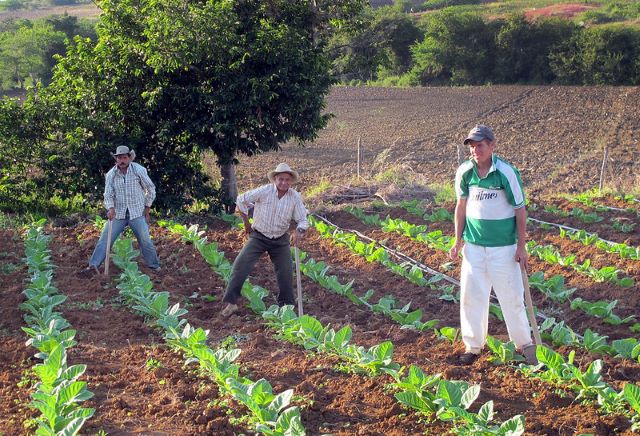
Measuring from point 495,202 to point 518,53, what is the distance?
1575 inches

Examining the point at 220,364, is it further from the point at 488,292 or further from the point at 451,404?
the point at 488,292

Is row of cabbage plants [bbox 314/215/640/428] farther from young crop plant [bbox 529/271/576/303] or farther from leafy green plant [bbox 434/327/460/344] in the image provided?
young crop plant [bbox 529/271/576/303]

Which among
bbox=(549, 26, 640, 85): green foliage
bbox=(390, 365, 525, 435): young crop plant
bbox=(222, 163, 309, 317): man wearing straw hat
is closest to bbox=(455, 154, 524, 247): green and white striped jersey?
bbox=(390, 365, 525, 435): young crop plant

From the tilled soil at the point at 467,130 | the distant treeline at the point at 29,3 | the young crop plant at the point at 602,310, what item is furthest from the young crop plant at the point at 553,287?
the distant treeline at the point at 29,3

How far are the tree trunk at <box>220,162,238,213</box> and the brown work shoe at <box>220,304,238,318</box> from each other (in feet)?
23.6

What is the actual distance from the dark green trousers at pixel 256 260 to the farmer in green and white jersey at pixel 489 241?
214 cm

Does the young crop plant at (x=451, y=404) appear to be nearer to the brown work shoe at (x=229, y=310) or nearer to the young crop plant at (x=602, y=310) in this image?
the brown work shoe at (x=229, y=310)

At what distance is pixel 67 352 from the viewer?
6414 millimetres

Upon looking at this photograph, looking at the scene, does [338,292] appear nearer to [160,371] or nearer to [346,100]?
[160,371]

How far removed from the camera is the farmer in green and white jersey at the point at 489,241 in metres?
6.20

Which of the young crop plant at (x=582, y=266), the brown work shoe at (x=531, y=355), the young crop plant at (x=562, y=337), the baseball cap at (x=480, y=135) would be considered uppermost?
the baseball cap at (x=480, y=135)

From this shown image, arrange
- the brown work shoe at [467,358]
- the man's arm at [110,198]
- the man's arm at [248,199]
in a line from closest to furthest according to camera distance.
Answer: the brown work shoe at [467,358], the man's arm at [248,199], the man's arm at [110,198]

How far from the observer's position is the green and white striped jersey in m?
6.19

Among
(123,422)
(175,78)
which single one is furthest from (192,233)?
(123,422)
